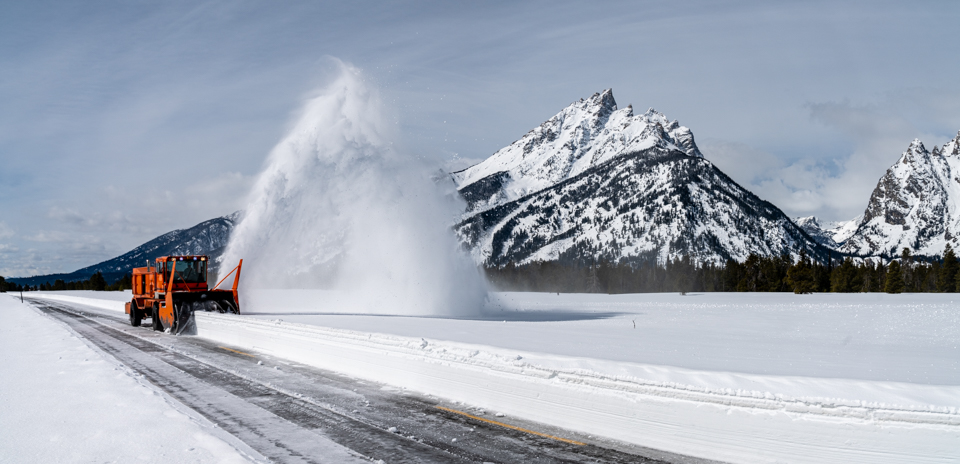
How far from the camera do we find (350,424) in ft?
26.1

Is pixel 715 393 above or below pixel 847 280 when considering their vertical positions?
above

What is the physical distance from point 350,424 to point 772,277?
10113cm

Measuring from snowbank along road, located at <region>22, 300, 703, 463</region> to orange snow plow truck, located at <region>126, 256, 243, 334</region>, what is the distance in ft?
30.5

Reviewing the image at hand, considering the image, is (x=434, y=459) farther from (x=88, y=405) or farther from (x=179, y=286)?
(x=179, y=286)

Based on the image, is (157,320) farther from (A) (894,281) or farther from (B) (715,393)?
(A) (894,281)

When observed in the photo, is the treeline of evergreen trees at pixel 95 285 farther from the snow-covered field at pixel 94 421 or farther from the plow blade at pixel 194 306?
the snow-covered field at pixel 94 421

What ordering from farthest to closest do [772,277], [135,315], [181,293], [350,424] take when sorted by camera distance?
[772,277] → [135,315] → [181,293] → [350,424]

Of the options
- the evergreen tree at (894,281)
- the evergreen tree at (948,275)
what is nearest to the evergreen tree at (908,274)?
the evergreen tree at (948,275)

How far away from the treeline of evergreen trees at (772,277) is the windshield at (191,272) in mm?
81980

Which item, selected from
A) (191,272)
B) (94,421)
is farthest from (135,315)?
(94,421)

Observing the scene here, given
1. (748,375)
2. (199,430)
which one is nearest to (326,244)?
(199,430)

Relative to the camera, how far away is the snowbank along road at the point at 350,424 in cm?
655

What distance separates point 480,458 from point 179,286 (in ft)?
68.7

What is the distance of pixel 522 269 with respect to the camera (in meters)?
160
